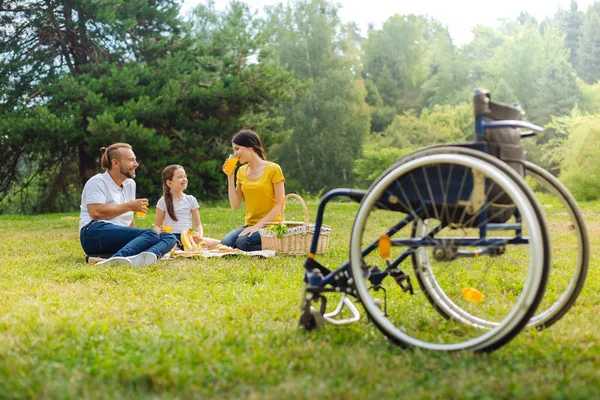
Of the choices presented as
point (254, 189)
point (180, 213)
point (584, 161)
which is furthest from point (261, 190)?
point (584, 161)

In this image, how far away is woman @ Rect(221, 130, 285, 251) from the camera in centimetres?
646

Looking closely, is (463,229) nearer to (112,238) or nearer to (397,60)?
(112,238)

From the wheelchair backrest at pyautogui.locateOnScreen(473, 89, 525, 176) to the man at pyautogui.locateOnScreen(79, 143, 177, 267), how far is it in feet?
11.8

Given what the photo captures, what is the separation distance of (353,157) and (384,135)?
5024 mm

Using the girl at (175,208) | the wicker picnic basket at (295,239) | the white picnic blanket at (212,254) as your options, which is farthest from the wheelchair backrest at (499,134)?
the girl at (175,208)

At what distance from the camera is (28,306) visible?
12.1ft

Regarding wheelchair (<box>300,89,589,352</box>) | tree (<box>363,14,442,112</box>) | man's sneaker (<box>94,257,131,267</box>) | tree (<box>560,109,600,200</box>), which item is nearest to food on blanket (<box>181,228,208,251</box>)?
man's sneaker (<box>94,257,131,267</box>)

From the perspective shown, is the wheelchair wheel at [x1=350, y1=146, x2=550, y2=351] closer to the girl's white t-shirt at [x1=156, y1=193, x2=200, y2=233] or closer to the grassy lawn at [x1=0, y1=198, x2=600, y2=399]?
the grassy lawn at [x1=0, y1=198, x2=600, y2=399]

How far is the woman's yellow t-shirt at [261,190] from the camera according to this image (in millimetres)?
6504

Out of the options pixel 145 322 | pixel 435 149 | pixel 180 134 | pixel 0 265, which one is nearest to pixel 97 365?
pixel 145 322

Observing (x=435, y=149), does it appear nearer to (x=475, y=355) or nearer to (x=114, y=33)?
(x=475, y=355)

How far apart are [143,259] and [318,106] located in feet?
101

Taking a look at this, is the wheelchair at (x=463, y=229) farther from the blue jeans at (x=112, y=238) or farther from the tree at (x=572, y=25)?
the tree at (x=572, y=25)

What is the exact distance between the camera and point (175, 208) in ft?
23.3
